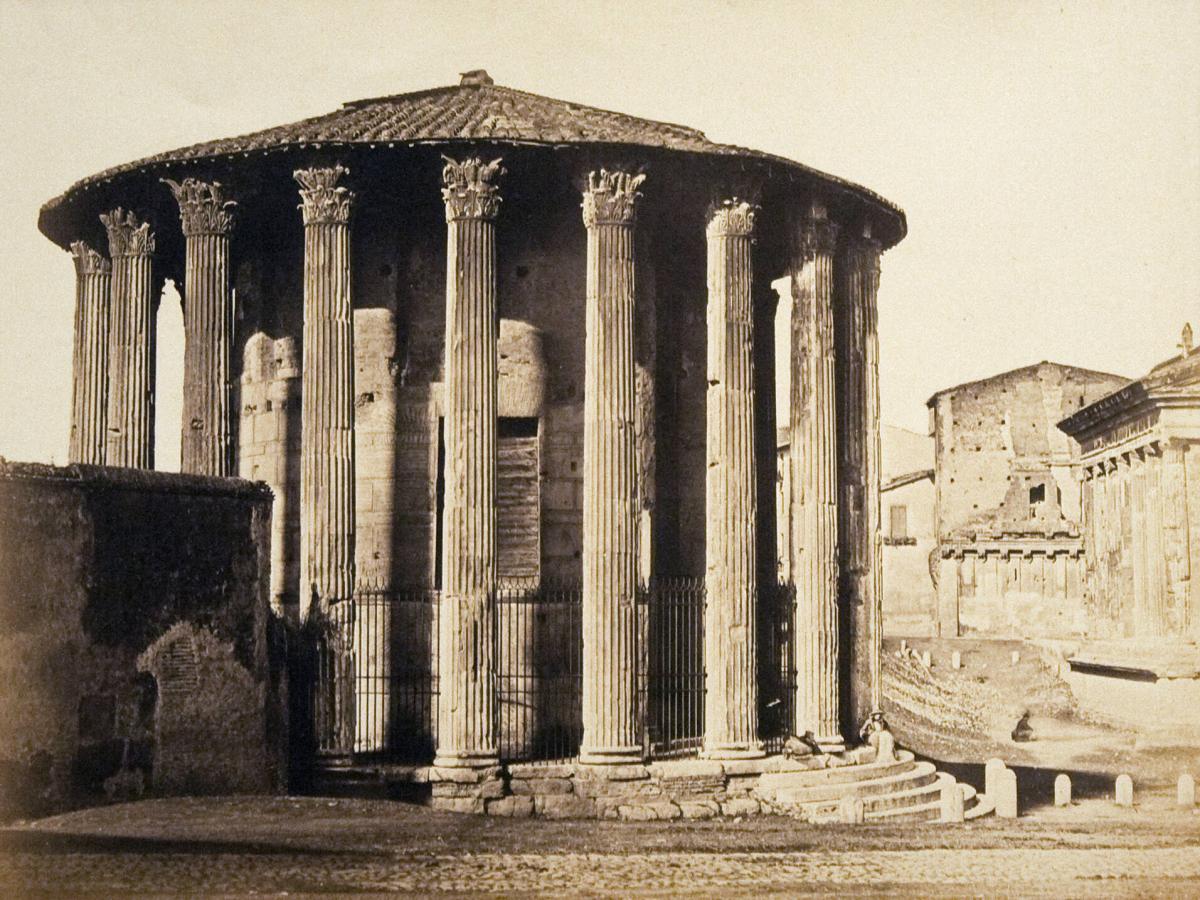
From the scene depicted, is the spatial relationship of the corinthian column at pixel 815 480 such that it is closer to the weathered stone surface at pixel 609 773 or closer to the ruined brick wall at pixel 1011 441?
the weathered stone surface at pixel 609 773

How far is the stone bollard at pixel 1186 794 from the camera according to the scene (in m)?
21.2

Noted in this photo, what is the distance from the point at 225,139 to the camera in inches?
731

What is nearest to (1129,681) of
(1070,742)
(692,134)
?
(1070,742)

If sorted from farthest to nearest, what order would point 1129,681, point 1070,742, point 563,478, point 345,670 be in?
point 1129,681 → point 1070,742 → point 563,478 → point 345,670

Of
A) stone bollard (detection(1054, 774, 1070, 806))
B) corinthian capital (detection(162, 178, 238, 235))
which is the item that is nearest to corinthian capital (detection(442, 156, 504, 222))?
corinthian capital (detection(162, 178, 238, 235))

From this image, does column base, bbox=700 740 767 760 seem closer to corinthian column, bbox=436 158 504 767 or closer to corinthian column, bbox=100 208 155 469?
corinthian column, bbox=436 158 504 767

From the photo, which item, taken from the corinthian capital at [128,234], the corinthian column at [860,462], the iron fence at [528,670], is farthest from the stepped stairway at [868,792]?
the corinthian capital at [128,234]

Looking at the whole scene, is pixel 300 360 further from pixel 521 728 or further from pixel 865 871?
pixel 865 871

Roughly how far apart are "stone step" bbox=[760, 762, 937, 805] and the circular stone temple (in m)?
0.65

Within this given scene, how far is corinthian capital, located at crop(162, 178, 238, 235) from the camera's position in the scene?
18234mm

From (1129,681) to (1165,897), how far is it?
21.5 m

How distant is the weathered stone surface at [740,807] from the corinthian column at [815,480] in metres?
1.60

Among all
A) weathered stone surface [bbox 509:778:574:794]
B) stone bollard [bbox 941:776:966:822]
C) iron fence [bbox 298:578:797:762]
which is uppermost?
iron fence [bbox 298:578:797:762]

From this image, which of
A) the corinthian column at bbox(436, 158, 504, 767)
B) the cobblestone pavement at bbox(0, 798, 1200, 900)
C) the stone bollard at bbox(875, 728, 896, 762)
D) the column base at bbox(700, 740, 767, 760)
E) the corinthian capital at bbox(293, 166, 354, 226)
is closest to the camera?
the cobblestone pavement at bbox(0, 798, 1200, 900)
